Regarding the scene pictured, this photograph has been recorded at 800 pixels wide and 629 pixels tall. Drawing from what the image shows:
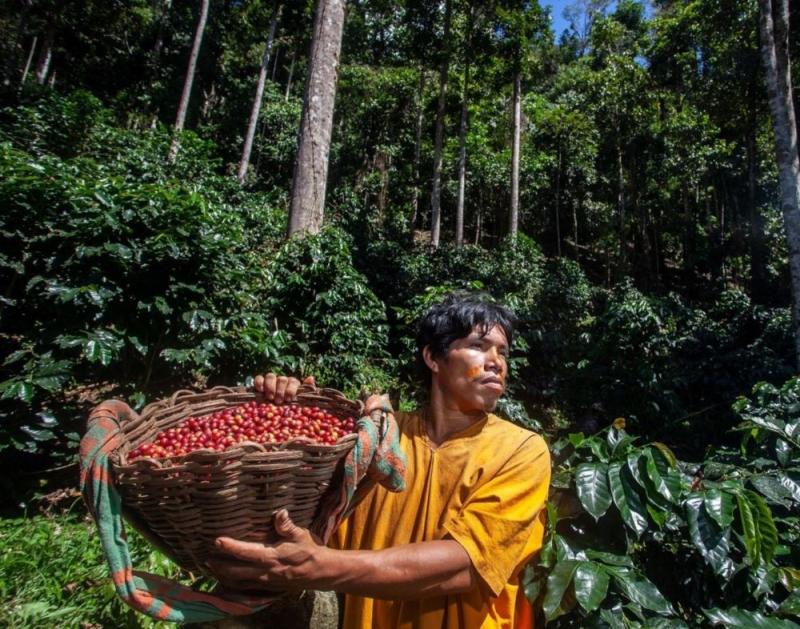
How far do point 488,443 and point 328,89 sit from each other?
465 cm

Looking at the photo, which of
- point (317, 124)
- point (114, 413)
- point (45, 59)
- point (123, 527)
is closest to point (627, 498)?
point (123, 527)

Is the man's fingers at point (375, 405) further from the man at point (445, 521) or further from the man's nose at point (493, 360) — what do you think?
the man's nose at point (493, 360)

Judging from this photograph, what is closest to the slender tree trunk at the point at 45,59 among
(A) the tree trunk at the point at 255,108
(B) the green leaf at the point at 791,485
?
(A) the tree trunk at the point at 255,108

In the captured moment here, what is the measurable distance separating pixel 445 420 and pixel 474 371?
0.63 ft

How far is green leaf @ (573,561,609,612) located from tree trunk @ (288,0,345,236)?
4095 millimetres

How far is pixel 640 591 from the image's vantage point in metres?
1.31

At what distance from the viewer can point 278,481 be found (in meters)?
0.99

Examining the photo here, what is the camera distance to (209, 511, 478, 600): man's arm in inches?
39.3

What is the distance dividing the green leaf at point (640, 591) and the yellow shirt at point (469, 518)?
0.23m

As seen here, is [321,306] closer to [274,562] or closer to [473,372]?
[473,372]

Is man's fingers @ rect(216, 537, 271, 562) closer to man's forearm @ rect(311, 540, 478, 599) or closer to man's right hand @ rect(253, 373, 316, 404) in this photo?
man's forearm @ rect(311, 540, 478, 599)

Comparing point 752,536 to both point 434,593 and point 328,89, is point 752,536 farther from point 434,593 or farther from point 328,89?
point 328,89

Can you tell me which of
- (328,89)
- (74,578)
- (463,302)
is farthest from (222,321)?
(328,89)

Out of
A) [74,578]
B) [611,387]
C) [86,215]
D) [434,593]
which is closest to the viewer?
[434,593]
